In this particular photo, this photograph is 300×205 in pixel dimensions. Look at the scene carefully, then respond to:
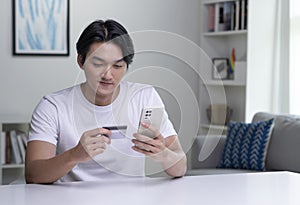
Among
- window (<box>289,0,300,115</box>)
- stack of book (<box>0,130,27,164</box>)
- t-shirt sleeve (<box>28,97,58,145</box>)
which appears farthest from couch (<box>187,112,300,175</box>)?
t-shirt sleeve (<box>28,97,58,145</box>)

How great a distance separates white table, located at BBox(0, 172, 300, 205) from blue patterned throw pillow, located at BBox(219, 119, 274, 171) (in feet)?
6.55

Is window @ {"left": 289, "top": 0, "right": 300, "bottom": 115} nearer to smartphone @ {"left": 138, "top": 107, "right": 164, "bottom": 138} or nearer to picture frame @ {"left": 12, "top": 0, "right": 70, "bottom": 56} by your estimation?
picture frame @ {"left": 12, "top": 0, "right": 70, "bottom": 56}

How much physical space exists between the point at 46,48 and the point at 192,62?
280 cm

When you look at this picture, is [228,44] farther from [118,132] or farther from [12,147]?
[118,132]

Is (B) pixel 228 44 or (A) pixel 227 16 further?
(B) pixel 228 44

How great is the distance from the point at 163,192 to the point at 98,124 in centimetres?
41

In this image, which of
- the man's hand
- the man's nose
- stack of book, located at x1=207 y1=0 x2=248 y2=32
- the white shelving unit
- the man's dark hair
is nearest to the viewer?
the man's hand

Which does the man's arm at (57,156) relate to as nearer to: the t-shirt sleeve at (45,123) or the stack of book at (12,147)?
the t-shirt sleeve at (45,123)

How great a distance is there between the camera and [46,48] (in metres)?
4.61

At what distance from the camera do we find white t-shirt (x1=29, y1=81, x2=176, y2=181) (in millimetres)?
2027

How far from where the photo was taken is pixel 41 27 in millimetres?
4570

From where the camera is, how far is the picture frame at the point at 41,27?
451cm

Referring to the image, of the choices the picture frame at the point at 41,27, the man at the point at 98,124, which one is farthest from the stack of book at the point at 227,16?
the man at the point at 98,124

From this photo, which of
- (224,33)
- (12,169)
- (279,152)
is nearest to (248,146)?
(279,152)
